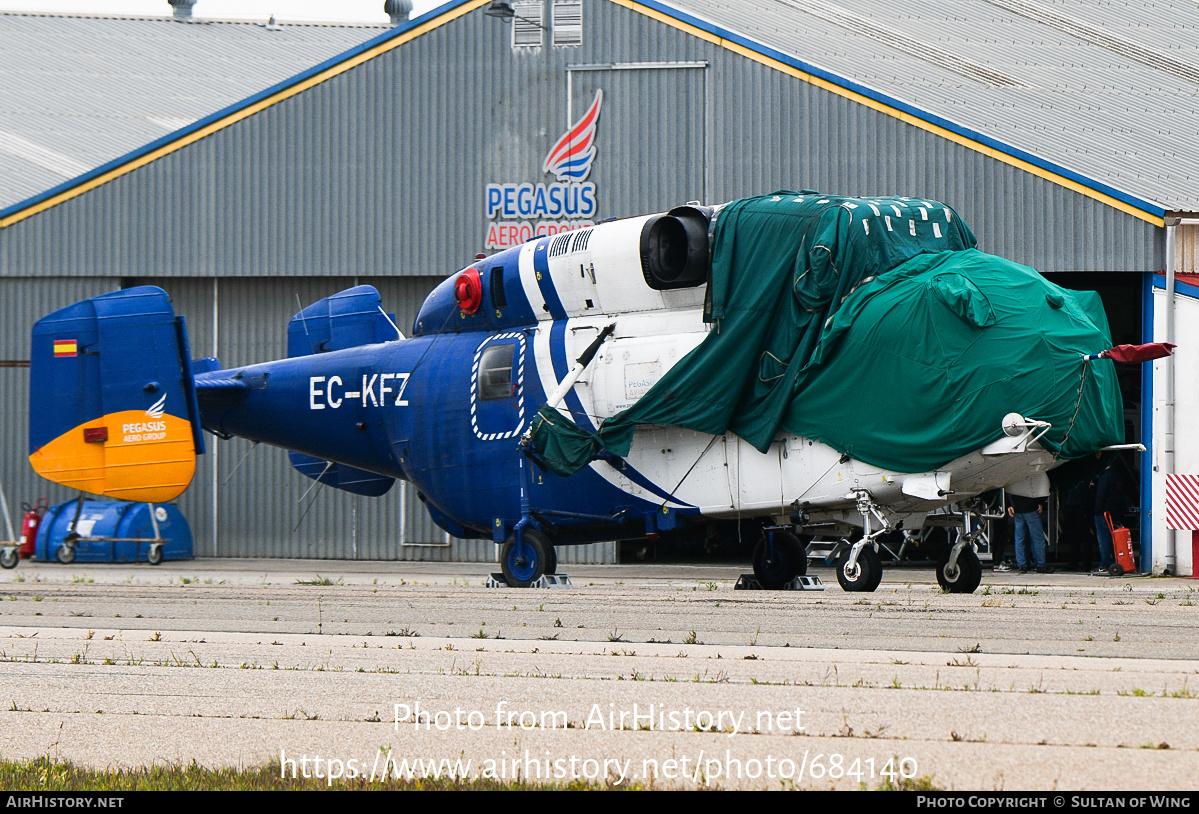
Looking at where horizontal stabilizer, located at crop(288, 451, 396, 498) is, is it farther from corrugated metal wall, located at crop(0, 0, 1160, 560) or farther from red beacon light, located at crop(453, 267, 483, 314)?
corrugated metal wall, located at crop(0, 0, 1160, 560)

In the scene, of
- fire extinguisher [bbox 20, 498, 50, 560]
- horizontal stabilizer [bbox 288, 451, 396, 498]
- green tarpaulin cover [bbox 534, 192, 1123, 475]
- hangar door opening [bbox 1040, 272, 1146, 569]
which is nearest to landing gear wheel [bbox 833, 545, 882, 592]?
green tarpaulin cover [bbox 534, 192, 1123, 475]

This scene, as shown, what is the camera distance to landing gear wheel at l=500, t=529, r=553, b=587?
52.6 feet

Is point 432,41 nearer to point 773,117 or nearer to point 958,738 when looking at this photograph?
point 773,117

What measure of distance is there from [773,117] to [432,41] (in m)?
6.57

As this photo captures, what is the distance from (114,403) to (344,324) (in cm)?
339

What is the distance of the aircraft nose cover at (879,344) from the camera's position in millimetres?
12953

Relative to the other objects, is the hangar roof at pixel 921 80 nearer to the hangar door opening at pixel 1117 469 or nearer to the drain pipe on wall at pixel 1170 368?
the drain pipe on wall at pixel 1170 368

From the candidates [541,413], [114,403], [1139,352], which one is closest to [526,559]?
[541,413]

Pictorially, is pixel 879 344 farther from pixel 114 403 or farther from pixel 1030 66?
pixel 1030 66

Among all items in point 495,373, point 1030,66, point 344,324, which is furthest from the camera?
point 1030,66

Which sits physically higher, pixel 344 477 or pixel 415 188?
pixel 415 188

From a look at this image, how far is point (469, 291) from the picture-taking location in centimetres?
1714

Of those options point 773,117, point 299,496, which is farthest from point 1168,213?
point 299,496

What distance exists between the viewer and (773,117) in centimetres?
2495
